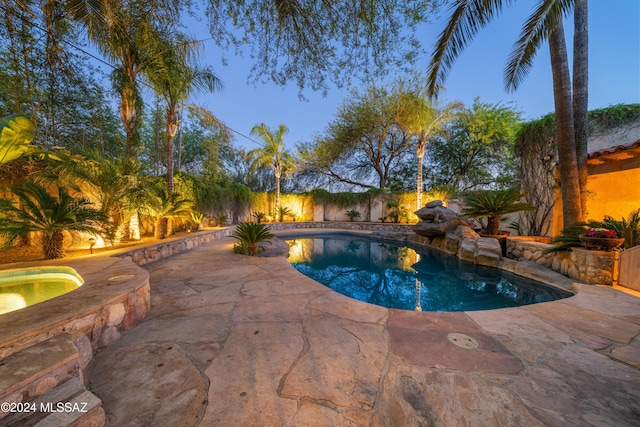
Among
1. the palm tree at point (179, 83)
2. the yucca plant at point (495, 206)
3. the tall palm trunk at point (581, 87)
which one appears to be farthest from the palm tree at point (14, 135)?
the yucca plant at point (495, 206)

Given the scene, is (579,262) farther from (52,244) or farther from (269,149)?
(269,149)

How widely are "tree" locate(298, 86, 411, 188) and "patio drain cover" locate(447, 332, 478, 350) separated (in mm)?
13979

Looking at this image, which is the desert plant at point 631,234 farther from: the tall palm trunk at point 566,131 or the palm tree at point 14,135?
the palm tree at point 14,135

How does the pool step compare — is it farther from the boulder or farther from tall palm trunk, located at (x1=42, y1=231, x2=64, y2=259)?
the boulder

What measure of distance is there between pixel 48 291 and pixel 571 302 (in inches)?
265

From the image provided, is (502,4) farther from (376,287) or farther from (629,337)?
(376,287)

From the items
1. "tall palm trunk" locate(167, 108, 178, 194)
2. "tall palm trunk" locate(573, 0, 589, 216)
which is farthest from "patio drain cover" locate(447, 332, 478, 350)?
"tall palm trunk" locate(167, 108, 178, 194)

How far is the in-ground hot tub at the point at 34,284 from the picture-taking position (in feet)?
8.99

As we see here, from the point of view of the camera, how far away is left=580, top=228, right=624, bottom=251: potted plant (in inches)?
121

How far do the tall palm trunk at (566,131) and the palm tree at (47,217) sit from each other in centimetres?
871

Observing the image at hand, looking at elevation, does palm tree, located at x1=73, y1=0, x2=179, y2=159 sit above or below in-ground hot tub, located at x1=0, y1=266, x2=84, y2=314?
above

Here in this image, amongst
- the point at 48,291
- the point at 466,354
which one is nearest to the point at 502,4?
the point at 466,354

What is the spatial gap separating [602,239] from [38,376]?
5.83m

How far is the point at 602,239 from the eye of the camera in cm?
314
